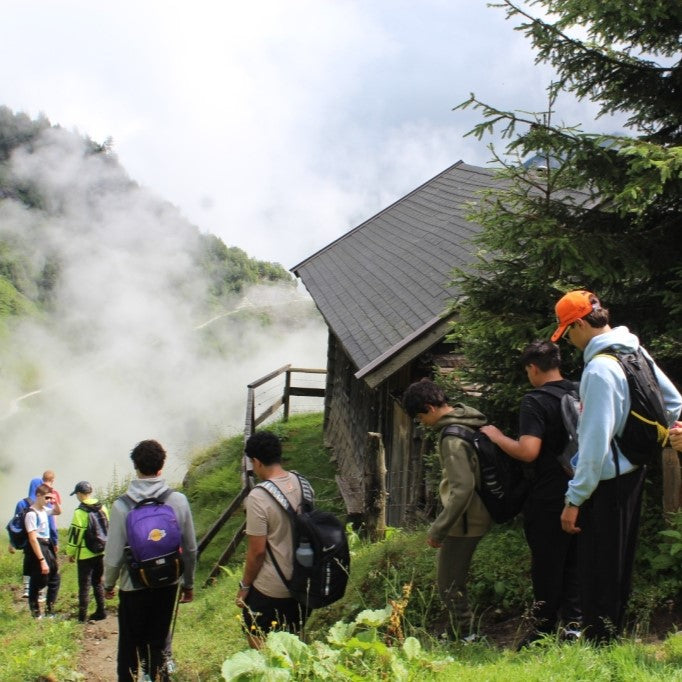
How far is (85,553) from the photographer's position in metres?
7.28

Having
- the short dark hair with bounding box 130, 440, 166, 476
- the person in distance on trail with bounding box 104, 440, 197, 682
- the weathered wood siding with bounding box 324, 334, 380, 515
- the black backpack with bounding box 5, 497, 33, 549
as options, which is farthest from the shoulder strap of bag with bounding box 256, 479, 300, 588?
the weathered wood siding with bounding box 324, 334, 380, 515

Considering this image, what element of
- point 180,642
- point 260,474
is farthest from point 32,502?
point 260,474

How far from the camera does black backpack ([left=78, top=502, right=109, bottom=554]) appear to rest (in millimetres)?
7145

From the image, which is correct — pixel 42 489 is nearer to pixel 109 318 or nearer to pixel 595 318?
pixel 595 318

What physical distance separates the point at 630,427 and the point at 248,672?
1936 millimetres

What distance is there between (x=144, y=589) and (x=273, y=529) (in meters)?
1.06

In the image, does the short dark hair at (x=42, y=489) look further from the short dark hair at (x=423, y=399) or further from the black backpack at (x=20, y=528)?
the short dark hair at (x=423, y=399)

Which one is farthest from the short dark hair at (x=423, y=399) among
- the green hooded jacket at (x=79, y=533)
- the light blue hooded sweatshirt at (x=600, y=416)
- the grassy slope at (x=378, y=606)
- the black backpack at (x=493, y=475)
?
the green hooded jacket at (x=79, y=533)

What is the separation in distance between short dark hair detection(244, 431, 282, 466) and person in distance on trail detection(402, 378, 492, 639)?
0.78m

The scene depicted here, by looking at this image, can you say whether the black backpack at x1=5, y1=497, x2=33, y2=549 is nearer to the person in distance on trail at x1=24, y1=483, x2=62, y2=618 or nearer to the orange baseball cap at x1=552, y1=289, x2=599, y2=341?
the person in distance on trail at x1=24, y1=483, x2=62, y2=618

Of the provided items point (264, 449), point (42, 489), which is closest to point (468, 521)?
point (264, 449)

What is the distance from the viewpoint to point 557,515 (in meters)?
3.75

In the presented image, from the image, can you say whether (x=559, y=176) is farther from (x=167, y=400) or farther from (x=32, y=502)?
(x=167, y=400)

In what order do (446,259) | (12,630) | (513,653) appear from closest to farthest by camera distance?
(513,653) → (12,630) → (446,259)
